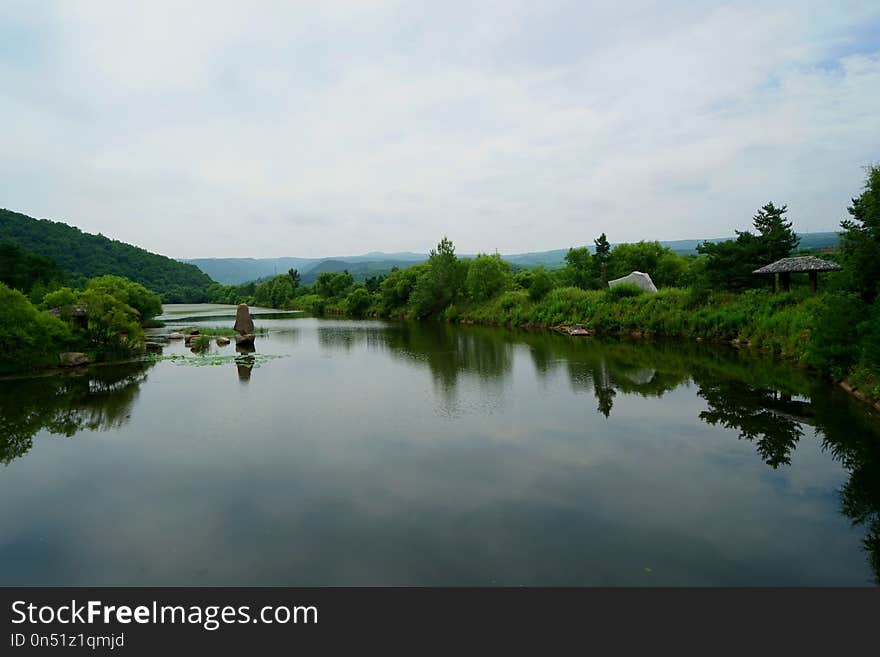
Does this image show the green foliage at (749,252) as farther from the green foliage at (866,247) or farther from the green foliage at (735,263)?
the green foliage at (866,247)

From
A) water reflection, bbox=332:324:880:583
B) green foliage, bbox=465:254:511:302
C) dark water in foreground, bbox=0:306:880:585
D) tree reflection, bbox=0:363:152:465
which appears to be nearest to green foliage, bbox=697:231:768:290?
water reflection, bbox=332:324:880:583

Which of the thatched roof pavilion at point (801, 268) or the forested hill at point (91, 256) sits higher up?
the forested hill at point (91, 256)

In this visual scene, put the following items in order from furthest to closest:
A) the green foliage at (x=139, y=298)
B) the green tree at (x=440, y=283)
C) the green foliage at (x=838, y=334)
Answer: the green tree at (x=440, y=283)
the green foliage at (x=139, y=298)
the green foliage at (x=838, y=334)

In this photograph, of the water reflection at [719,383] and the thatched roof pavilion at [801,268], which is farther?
the thatched roof pavilion at [801,268]

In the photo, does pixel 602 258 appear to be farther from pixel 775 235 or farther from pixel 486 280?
pixel 775 235

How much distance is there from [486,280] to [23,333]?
4011cm

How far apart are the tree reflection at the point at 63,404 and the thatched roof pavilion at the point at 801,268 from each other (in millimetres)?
27697

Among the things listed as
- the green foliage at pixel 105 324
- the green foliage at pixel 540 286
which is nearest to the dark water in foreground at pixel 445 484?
the green foliage at pixel 105 324

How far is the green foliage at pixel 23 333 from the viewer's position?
19734 mm

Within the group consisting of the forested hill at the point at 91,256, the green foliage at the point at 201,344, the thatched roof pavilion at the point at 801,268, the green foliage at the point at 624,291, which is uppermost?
the forested hill at the point at 91,256

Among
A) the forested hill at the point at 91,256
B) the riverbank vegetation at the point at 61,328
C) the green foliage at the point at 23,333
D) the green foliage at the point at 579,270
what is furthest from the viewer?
the forested hill at the point at 91,256

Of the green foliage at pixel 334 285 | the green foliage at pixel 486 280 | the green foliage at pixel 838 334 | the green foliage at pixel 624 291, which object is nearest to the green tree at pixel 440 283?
the green foliage at pixel 486 280

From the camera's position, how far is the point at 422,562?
6.68 metres
